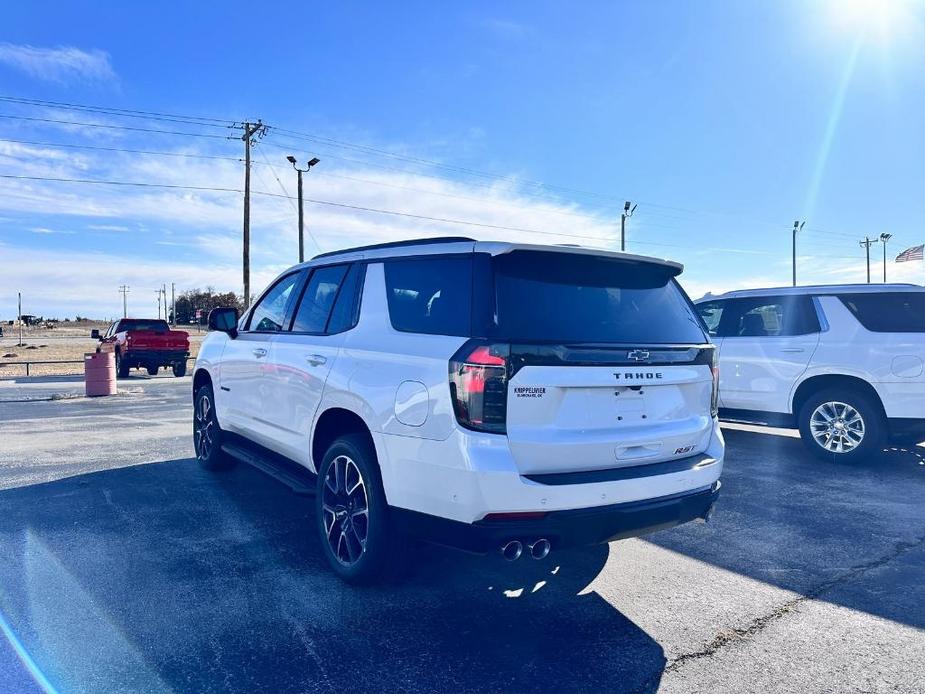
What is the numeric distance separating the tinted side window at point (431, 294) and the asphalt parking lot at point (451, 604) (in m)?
1.49

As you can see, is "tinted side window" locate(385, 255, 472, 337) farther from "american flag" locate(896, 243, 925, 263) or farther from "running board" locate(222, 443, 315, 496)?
"american flag" locate(896, 243, 925, 263)

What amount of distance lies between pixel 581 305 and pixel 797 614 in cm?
197

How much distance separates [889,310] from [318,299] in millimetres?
5746

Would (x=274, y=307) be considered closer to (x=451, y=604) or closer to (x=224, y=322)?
(x=224, y=322)

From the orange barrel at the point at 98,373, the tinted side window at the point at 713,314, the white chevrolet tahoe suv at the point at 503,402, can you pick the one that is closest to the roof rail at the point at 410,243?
the white chevrolet tahoe suv at the point at 503,402

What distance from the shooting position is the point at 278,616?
3395mm

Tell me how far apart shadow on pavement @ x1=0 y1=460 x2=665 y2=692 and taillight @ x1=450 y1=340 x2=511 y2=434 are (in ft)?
3.48

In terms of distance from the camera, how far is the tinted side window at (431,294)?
10.8 feet

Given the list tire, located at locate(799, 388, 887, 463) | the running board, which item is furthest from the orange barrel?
tire, located at locate(799, 388, 887, 463)

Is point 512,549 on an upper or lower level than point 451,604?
upper

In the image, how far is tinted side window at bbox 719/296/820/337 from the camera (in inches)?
291

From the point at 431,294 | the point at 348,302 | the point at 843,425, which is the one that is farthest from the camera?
the point at 843,425

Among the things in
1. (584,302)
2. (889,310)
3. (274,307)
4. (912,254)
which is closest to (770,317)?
(889,310)

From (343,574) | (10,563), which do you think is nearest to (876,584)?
(343,574)
